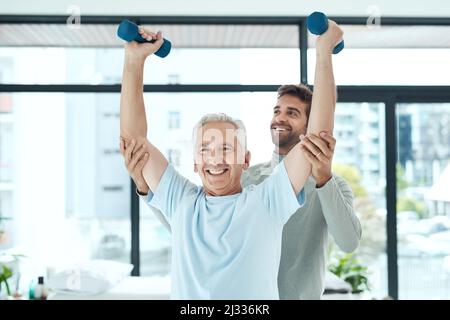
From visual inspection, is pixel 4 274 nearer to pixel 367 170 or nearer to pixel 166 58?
pixel 166 58

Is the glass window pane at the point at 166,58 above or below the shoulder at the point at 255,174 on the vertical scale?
above

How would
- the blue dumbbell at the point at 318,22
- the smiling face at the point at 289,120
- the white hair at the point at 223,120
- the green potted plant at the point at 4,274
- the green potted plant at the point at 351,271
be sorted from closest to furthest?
1. the blue dumbbell at the point at 318,22
2. the white hair at the point at 223,120
3. the smiling face at the point at 289,120
4. the green potted plant at the point at 4,274
5. the green potted plant at the point at 351,271

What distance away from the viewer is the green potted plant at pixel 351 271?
1797 millimetres

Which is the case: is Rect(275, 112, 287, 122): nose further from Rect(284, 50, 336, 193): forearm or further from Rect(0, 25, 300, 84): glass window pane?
Rect(0, 25, 300, 84): glass window pane

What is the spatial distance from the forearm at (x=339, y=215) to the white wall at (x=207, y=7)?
92 cm

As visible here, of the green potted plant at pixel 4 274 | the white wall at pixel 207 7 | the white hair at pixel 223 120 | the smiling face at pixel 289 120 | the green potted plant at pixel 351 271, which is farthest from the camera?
the green potted plant at pixel 351 271

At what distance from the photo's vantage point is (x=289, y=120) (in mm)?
661

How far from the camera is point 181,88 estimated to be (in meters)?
1.83

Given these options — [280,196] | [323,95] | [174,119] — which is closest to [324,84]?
[323,95]

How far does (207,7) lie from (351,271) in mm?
1040

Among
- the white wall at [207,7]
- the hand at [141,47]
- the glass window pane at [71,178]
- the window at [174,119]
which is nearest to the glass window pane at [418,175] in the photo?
the white wall at [207,7]

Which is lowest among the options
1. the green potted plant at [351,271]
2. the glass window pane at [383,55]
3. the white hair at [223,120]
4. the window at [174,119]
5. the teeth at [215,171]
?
the green potted plant at [351,271]

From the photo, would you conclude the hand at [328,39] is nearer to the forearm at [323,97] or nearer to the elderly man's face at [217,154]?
the forearm at [323,97]

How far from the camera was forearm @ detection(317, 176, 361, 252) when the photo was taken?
54cm
